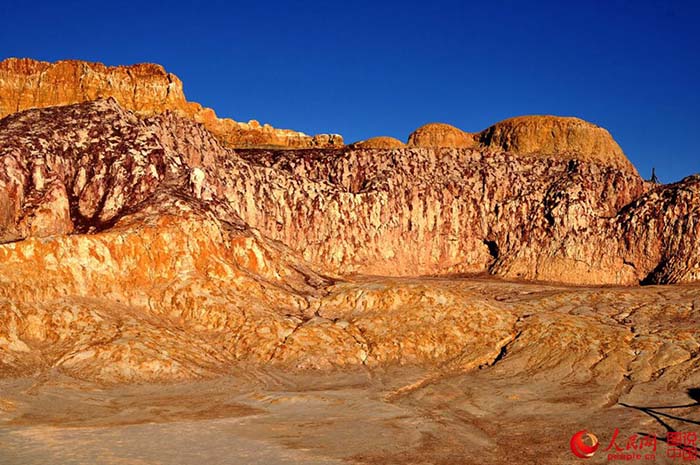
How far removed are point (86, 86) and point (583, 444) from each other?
8362cm

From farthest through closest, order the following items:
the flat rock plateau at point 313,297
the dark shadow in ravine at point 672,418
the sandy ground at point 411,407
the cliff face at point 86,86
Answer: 1. the cliff face at point 86,86
2. the flat rock plateau at point 313,297
3. the dark shadow in ravine at point 672,418
4. the sandy ground at point 411,407

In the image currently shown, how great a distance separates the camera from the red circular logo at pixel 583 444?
3520cm

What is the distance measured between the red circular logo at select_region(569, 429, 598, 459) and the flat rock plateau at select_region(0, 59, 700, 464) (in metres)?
0.45

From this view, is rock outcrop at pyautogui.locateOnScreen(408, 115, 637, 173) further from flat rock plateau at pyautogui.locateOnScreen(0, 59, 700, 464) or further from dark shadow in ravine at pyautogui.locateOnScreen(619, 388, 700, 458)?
dark shadow in ravine at pyautogui.locateOnScreen(619, 388, 700, 458)

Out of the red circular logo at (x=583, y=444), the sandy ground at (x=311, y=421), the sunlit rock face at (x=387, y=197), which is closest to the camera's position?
the sandy ground at (x=311, y=421)

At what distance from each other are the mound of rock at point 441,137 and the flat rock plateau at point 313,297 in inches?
374

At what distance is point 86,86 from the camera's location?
99750 millimetres

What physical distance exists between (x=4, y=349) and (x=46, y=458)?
22.0 m

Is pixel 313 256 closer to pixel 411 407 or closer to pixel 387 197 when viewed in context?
pixel 387 197

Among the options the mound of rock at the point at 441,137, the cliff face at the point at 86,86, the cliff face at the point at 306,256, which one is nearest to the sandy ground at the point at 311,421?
the cliff face at the point at 306,256

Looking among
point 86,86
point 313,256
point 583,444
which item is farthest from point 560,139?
point 583,444

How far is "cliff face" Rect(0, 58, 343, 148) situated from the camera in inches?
3878

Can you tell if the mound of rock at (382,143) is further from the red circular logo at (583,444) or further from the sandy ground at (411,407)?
the red circular logo at (583,444)

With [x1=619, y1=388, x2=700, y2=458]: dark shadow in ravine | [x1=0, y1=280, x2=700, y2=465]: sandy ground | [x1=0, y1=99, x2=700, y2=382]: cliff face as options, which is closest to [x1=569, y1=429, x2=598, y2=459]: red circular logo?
[x1=0, y1=280, x2=700, y2=465]: sandy ground
